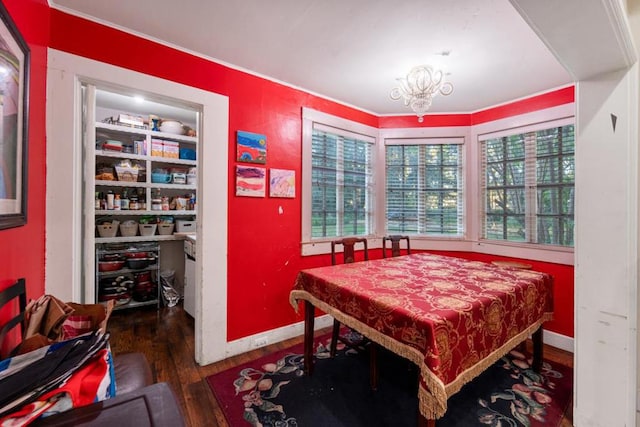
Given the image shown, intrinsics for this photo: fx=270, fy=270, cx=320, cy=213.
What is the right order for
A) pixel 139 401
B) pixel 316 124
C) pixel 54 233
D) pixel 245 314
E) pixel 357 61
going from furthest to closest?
pixel 316 124, pixel 245 314, pixel 357 61, pixel 54 233, pixel 139 401

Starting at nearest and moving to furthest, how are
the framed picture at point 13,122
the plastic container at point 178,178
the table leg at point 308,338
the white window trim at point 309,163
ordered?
the framed picture at point 13,122 < the table leg at point 308,338 < the white window trim at point 309,163 < the plastic container at point 178,178

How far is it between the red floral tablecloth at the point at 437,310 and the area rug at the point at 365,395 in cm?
51

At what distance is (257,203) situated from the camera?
262 centimetres

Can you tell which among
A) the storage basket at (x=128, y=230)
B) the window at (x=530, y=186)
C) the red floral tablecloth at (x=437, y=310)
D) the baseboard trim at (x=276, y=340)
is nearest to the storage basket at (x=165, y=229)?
the storage basket at (x=128, y=230)

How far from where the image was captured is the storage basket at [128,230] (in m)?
3.36

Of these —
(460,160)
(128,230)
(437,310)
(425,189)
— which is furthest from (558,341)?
(128,230)

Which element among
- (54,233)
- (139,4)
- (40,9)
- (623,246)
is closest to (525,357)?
Answer: (623,246)

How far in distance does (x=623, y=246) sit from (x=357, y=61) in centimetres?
220

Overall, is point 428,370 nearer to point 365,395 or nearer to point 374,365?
point 374,365

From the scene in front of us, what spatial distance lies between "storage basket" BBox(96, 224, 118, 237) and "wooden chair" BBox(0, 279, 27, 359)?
90.6 inches

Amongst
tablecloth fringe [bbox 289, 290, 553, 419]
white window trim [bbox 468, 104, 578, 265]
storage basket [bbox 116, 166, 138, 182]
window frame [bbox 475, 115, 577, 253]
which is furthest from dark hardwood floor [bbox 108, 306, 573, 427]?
storage basket [bbox 116, 166, 138, 182]

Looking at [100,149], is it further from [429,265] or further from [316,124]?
[429,265]

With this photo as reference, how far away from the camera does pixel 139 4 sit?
1.72 metres

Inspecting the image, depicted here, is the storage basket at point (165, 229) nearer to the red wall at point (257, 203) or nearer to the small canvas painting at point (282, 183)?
the red wall at point (257, 203)
